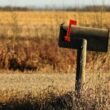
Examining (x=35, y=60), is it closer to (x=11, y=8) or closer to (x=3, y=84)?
(x=11, y=8)

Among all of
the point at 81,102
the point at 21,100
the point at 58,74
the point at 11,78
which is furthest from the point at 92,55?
the point at 81,102

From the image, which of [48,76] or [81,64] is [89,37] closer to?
[81,64]

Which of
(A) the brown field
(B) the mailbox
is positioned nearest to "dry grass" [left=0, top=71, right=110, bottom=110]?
(A) the brown field

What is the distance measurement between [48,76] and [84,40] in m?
3.75

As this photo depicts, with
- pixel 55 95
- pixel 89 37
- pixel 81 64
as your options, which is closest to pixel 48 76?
pixel 55 95

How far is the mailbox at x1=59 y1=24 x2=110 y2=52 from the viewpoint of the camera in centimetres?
767

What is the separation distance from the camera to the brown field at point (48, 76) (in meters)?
7.62

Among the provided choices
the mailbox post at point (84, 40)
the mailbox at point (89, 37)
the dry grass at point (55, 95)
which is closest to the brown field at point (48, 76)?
the dry grass at point (55, 95)

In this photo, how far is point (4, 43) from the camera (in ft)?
45.0

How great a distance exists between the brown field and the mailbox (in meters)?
0.46

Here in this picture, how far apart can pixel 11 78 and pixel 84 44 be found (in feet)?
11.8

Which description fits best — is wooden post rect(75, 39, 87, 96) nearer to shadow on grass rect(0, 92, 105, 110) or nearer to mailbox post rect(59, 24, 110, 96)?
mailbox post rect(59, 24, 110, 96)

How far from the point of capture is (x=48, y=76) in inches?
447

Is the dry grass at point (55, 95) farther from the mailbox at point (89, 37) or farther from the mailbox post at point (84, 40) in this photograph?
the mailbox at point (89, 37)
